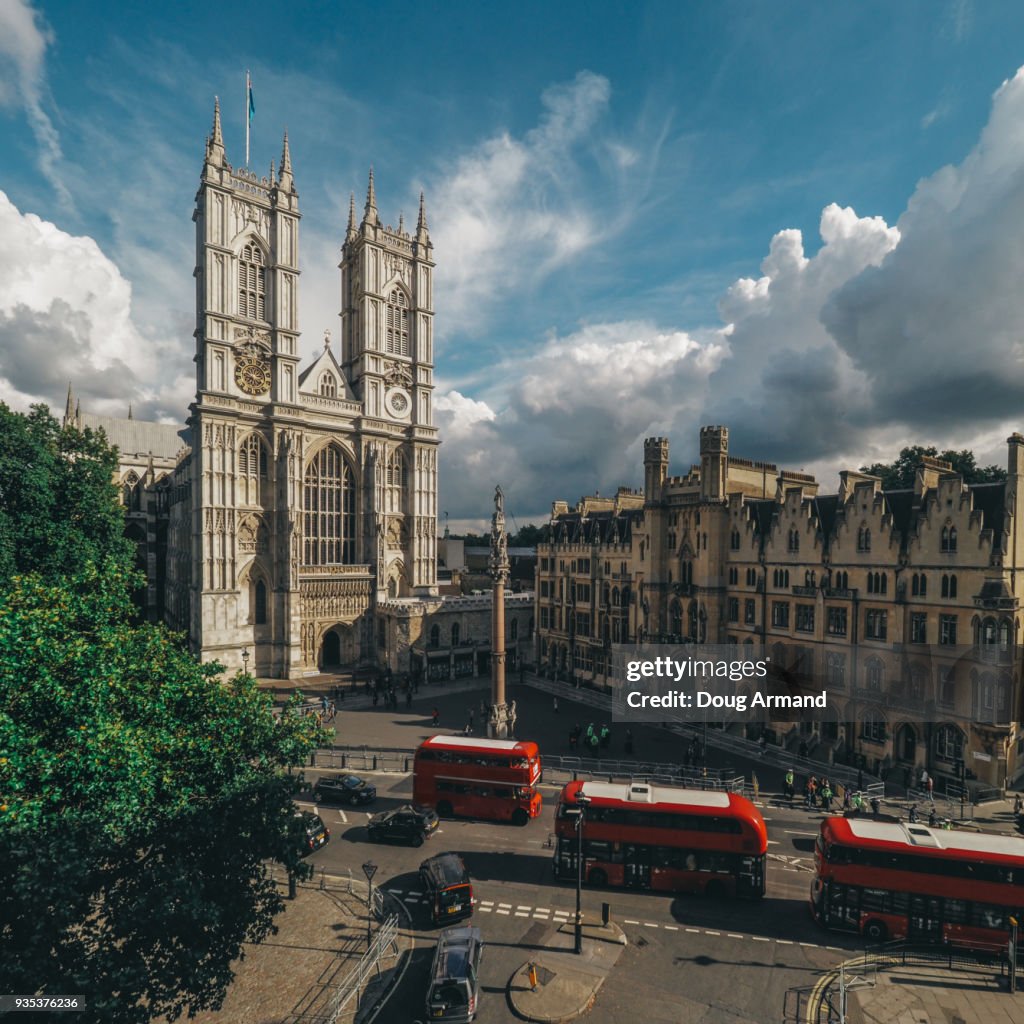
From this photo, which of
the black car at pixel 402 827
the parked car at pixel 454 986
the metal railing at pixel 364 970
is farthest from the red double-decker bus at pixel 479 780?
the parked car at pixel 454 986

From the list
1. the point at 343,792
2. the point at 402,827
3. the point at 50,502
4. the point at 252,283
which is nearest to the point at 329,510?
the point at 252,283

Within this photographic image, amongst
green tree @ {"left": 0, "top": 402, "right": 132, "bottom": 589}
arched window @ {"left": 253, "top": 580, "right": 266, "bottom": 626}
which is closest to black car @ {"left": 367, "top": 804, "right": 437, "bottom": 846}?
green tree @ {"left": 0, "top": 402, "right": 132, "bottom": 589}

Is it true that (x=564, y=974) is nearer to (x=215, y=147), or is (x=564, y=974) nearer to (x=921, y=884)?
(x=921, y=884)

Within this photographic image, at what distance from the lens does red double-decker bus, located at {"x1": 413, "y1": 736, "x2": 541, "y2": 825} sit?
28469 mm

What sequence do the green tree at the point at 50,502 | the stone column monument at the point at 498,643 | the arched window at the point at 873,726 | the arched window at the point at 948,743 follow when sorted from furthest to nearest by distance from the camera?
the stone column monument at the point at 498,643
the green tree at the point at 50,502
the arched window at the point at 873,726
the arched window at the point at 948,743

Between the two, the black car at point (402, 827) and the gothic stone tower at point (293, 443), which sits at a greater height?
the gothic stone tower at point (293, 443)

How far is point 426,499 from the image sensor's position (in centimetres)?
6931

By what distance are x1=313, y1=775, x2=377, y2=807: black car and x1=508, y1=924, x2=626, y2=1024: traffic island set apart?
13522 millimetres

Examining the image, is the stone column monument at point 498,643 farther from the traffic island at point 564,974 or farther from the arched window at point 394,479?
the arched window at point 394,479

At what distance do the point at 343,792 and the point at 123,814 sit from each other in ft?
62.9

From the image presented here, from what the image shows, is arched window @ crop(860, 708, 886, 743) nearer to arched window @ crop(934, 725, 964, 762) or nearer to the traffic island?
arched window @ crop(934, 725, 964, 762)

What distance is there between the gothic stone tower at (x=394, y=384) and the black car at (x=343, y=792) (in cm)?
3433

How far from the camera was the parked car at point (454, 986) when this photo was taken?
15969mm

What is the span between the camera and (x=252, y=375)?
59469 millimetres
